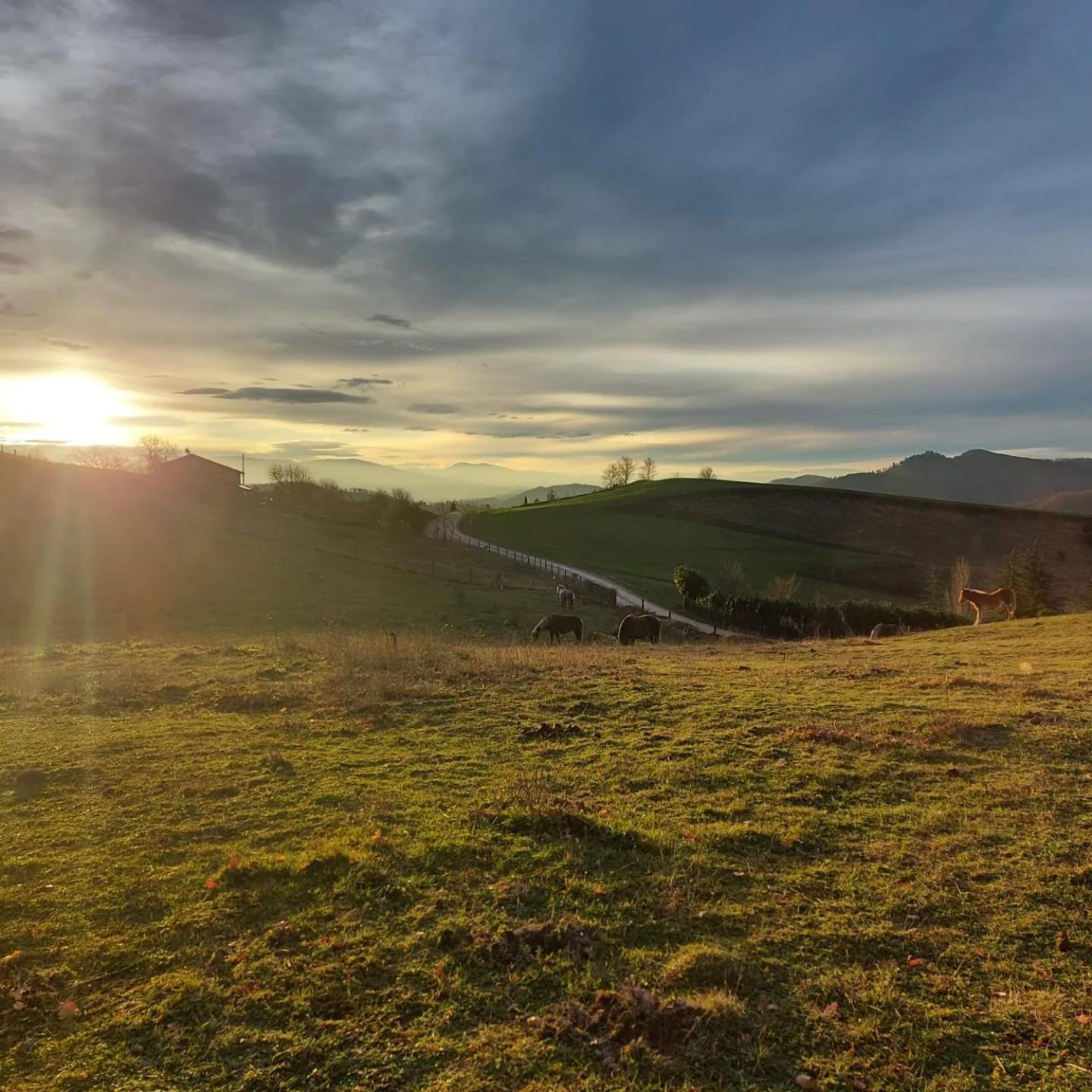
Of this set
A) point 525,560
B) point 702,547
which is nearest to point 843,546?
point 702,547

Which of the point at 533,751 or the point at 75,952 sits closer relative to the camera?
the point at 75,952

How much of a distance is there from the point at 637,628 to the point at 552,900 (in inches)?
918

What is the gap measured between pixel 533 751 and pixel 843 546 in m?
87.9

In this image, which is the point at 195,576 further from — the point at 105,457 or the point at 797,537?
the point at 105,457

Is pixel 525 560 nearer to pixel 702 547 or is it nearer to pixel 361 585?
pixel 702 547

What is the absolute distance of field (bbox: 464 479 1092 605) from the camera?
72625 mm

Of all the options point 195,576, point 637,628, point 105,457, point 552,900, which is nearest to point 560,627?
point 637,628

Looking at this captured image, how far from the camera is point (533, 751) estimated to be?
408 inches

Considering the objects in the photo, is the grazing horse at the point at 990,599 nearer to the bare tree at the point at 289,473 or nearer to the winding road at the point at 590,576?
the winding road at the point at 590,576

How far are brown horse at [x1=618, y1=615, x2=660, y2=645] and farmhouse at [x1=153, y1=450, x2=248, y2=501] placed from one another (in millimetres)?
67008

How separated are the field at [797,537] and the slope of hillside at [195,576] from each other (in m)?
22.1

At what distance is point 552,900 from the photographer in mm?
6109

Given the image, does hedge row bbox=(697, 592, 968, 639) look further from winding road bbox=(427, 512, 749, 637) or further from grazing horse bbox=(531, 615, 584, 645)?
grazing horse bbox=(531, 615, 584, 645)

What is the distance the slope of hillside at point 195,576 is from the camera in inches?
1292
